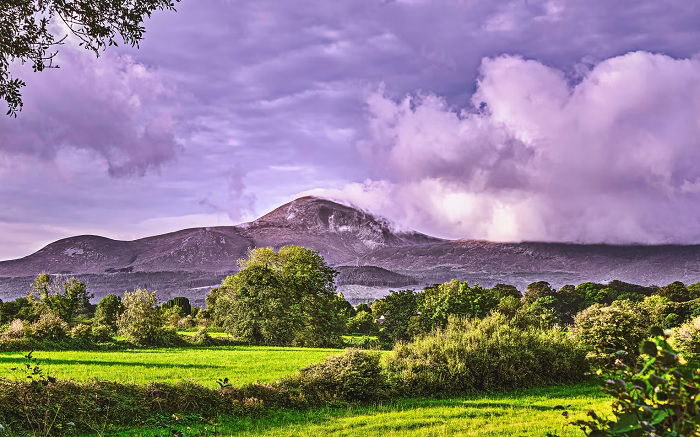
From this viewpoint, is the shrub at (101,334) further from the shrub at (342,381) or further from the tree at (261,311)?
the shrub at (342,381)

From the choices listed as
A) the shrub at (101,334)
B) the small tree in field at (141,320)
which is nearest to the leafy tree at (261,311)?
Result: the small tree in field at (141,320)

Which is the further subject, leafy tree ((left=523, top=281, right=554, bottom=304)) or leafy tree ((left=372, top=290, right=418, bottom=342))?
leafy tree ((left=523, top=281, right=554, bottom=304))

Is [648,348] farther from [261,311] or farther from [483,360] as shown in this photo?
[261,311]

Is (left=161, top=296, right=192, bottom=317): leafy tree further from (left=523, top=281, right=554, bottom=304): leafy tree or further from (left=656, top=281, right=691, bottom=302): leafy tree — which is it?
(left=656, top=281, right=691, bottom=302): leafy tree

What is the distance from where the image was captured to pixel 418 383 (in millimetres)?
16562

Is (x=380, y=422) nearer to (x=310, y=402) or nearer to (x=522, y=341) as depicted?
(x=310, y=402)

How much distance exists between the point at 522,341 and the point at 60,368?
18816 mm

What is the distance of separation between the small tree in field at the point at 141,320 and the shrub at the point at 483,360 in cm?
2353

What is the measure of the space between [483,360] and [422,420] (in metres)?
6.14

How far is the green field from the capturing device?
65.1ft

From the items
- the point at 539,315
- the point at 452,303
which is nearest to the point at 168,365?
the point at 452,303

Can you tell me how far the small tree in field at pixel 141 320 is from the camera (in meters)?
35.1

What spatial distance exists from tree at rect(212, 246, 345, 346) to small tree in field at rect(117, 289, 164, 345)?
7.07 metres

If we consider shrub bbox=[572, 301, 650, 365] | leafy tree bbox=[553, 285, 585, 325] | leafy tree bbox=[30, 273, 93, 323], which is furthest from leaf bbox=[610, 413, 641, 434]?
leafy tree bbox=[553, 285, 585, 325]
